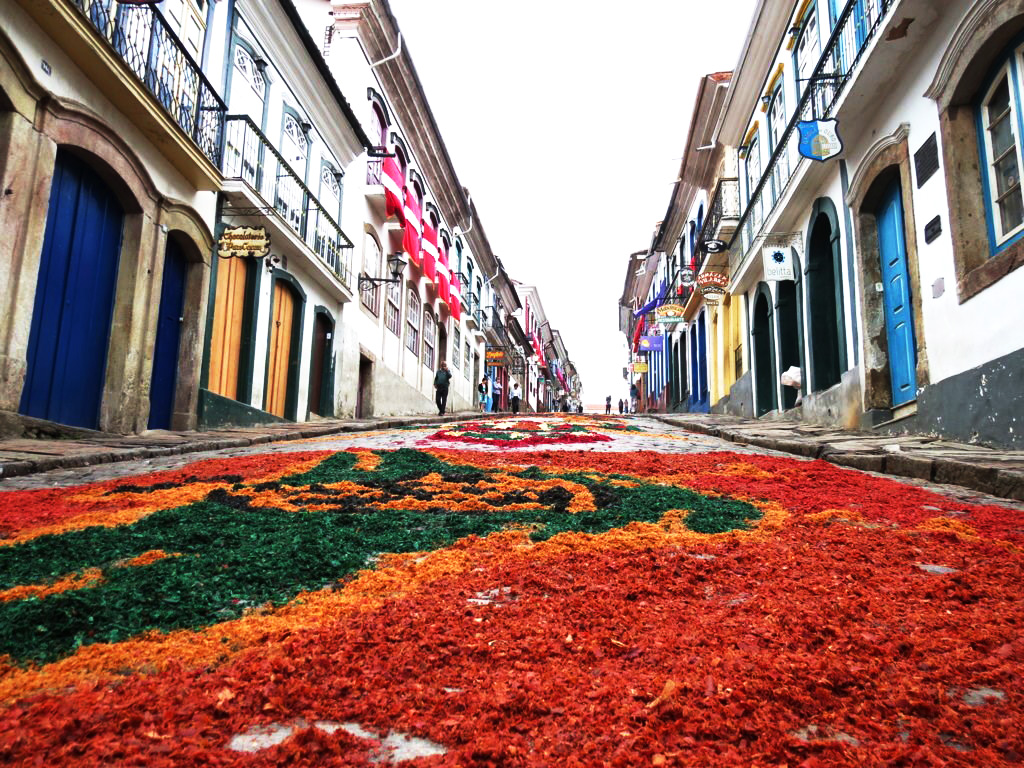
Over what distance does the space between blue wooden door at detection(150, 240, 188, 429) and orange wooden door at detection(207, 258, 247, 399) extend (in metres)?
0.65

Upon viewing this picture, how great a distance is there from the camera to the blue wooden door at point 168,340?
9180mm

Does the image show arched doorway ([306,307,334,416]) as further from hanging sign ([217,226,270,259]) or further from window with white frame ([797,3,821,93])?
window with white frame ([797,3,821,93])

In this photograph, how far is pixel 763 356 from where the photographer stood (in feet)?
50.5

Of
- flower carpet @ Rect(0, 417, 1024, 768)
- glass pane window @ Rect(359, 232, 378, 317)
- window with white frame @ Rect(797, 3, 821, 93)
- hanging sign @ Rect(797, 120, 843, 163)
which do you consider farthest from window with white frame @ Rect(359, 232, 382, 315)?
flower carpet @ Rect(0, 417, 1024, 768)

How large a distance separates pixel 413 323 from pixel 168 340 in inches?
450

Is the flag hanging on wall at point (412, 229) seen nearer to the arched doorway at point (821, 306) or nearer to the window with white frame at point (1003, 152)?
the arched doorway at point (821, 306)

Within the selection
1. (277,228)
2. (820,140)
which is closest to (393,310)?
(277,228)

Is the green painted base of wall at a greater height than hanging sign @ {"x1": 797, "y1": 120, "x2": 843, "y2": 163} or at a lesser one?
lesser

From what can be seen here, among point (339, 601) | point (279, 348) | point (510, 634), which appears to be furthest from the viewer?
point (279, 348)

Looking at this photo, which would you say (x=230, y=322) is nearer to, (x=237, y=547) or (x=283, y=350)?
(x=283, y=350)

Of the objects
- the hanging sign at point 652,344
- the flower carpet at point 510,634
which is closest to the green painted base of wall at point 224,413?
the flower carpet at point 510,634

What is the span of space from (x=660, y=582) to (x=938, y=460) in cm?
358

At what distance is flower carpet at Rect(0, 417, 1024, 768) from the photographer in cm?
131

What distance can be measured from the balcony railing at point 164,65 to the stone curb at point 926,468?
7783mm
